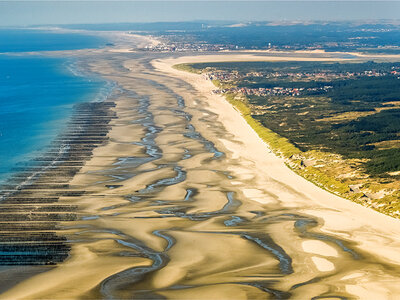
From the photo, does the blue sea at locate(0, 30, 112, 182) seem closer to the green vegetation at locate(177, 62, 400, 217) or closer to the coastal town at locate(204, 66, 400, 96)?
the green vegetation at locate(177, 62, 400, 217)

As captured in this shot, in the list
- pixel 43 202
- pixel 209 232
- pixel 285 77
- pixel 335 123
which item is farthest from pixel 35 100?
pixel 209 232

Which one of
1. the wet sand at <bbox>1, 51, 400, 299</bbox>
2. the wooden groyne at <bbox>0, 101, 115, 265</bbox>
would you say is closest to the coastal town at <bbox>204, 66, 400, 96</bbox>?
the wet sand at <bbox>1, 51, 400, 299</bbox>

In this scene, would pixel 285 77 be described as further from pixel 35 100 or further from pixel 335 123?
pixel 35 100

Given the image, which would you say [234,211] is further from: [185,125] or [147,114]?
[147,114]

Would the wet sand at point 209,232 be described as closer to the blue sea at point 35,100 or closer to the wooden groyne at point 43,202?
the wooden groyne at point 43,202

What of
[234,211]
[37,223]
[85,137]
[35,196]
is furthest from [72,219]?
[85,137]

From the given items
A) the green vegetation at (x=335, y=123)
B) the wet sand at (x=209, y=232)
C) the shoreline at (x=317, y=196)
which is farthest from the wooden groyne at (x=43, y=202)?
the green vegetation at (x=335, y=123)

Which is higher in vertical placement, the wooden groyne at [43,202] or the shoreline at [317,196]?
the wooden groyne at [43,202]

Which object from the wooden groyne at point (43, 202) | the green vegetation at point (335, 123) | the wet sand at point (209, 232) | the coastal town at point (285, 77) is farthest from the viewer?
the coastal town at point (285, 77)
